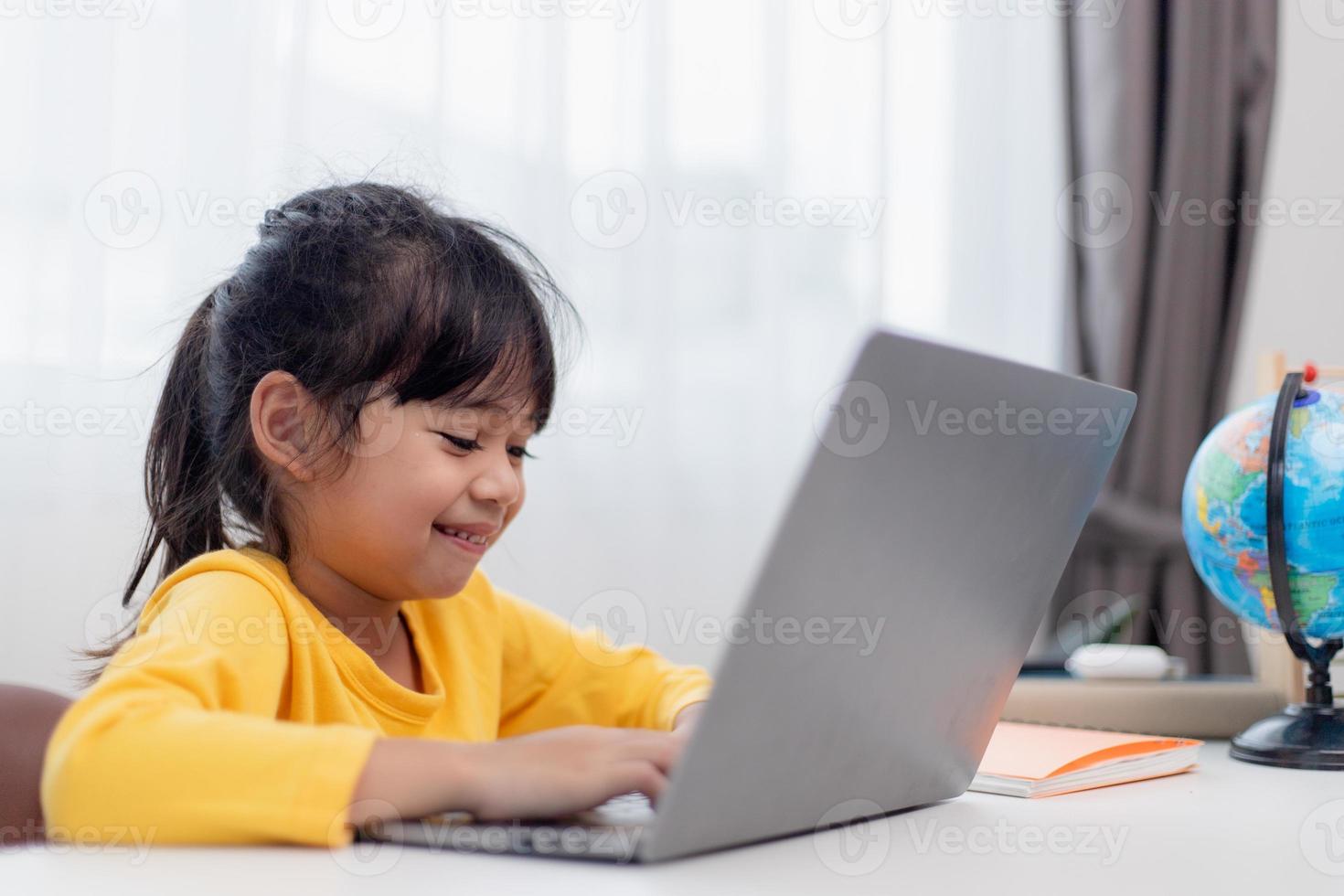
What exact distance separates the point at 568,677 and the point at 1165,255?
4.30 ft

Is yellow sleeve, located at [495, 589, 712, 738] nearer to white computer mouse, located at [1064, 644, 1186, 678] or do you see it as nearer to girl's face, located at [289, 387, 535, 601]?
girl's face, located at [289, 387, 535, 601]

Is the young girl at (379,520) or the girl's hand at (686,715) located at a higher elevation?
the young girl at (379,520)

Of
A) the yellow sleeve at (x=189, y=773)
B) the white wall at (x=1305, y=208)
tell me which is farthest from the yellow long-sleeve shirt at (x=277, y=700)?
the white wall at (x=1305, y=208)

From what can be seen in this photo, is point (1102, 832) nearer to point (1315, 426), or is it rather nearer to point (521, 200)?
point (1315, 426)

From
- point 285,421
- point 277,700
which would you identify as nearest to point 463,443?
point 285,421

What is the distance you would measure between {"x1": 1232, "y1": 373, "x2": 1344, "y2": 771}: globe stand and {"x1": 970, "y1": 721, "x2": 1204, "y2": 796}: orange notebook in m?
0.06

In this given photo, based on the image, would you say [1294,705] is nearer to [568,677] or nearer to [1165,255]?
[568,677]

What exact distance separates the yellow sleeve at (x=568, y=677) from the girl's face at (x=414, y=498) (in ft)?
0.66

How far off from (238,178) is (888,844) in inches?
46.5

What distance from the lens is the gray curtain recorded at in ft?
6.35

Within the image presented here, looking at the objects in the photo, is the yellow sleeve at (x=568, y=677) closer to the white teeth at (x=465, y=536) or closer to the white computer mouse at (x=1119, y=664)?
the white teeth at (x=465, y=536)

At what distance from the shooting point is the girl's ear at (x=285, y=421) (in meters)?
0.92

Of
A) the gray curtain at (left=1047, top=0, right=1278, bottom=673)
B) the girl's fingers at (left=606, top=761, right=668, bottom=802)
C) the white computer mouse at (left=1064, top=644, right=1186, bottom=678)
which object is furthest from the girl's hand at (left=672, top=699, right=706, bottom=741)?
the gray curtain at (left=1047, top=0, right=1278, bottom=673)

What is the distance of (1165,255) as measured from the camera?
1.95m
